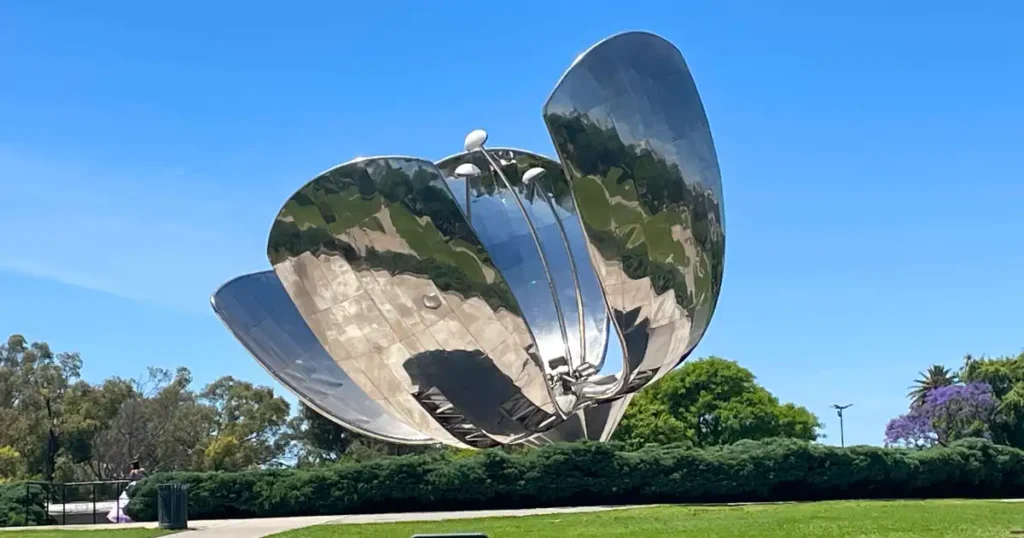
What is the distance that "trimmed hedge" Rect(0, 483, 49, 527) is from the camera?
20.8m

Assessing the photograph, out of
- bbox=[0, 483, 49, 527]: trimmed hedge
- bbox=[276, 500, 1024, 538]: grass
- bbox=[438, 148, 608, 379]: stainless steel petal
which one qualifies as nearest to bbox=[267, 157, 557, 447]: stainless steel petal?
bbox=[276, 500, 1024, 538]: grass

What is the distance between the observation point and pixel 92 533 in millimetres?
16328

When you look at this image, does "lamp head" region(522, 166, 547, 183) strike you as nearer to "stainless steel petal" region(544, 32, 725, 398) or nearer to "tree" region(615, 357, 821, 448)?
"stainless steel petal" region(544, 32, 725, 398)

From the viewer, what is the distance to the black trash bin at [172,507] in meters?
18.1

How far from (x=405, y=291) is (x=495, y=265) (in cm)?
141

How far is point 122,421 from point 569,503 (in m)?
36.2

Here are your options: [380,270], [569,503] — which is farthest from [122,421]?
[380,270]

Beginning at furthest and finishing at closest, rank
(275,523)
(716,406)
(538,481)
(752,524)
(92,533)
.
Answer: (716,406), (538,481), (275,523), (92,533), (752,524)

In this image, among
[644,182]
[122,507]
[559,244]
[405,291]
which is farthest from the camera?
[122,507]

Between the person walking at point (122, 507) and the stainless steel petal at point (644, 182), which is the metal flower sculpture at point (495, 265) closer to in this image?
the stainless steel petal at point (644, 182)

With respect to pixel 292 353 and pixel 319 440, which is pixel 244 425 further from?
pixel 292 353

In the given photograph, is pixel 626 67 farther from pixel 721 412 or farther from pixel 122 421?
pixel 122 421

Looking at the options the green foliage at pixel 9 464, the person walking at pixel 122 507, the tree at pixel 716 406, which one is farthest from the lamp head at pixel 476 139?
the green foliage at pixel 9 464

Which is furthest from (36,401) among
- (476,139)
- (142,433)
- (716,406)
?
(476,139)
